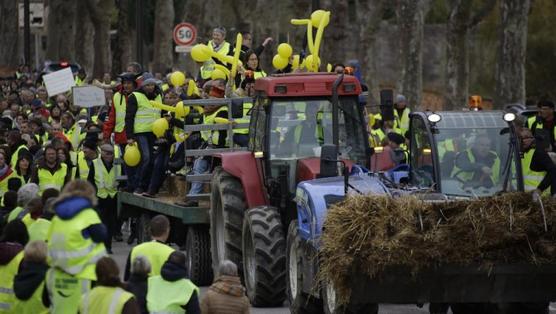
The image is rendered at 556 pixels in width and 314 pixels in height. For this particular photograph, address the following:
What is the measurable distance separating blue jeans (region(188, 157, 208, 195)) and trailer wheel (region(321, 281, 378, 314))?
527 centimetres

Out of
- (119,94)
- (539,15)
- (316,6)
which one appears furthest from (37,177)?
(539,15)

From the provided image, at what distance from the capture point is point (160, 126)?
23031mm

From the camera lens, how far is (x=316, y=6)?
90.8 ft

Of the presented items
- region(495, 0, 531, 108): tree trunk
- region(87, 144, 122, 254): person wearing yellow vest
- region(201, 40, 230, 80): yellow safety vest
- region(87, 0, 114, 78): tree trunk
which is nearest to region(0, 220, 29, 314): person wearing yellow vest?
region(201, 40, 230, 80): yellow safety vest

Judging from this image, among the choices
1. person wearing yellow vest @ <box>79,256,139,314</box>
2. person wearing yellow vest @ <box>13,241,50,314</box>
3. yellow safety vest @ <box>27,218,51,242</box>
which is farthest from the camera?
yellow safety vest @ <box>27,218,51,242</box>

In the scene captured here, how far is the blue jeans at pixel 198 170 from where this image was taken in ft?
69.0

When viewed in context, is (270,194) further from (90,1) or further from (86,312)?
(90,1)

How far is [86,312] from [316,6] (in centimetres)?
1644

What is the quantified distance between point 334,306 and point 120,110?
10.3 metres

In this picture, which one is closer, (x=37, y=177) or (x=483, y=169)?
(x=483, y=169)

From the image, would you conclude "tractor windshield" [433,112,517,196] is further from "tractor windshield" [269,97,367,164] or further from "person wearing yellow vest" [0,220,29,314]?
"person wearing yellow vest" [0,220,29,314]

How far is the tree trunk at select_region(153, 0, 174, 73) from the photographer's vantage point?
5606 centimetres

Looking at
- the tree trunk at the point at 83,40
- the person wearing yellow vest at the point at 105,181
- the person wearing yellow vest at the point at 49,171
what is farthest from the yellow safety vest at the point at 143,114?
the tree trunk at the point at 83,40

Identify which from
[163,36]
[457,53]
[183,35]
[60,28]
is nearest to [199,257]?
[183,35]
